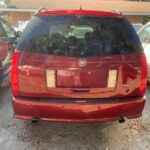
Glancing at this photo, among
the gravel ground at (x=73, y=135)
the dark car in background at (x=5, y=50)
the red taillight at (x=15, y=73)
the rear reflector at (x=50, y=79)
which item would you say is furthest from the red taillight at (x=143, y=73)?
the dark car in background at (x=5, y=50)

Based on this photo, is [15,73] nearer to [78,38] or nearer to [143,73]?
[78,38]

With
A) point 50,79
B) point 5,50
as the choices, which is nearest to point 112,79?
point 50,79

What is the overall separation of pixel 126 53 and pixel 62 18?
2.96ft

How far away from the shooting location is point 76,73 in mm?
3500

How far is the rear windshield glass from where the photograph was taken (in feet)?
11.7

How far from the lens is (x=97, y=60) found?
11.5 feet

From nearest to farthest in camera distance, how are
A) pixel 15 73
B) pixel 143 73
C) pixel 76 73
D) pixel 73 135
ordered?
pixel 76 73 < pixel 15 73 < pixel 143 73 < pixel 73 135

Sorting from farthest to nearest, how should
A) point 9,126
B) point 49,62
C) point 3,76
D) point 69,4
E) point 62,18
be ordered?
1. point 69,4
2. point 3,76
3. point 9,126
4. point 62,18
5. point 49,62

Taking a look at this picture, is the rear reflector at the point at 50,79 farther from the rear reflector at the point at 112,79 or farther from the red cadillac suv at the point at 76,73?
the rear reflector at the point at 112,79

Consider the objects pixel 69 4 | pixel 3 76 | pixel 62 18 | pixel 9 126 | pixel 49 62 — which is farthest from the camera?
pixel 69 4

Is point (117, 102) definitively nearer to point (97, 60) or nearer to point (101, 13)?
point (97, 60)

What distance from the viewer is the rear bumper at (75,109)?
357cm

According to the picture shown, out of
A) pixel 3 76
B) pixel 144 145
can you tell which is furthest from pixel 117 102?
pixel 3 76

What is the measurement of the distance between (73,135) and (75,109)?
78cm
